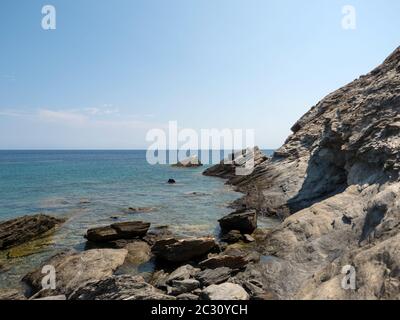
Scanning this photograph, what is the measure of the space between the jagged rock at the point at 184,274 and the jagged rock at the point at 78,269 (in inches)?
130

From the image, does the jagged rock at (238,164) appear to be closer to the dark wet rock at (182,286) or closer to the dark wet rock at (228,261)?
the dark wet rock at (228,261)

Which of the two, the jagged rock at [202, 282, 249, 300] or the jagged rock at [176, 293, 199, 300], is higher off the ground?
the jagged rock at [202, 282, 249, 300]

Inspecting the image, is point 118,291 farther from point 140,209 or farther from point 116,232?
point 140,209

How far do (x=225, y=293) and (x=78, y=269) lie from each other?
9186 millimetres

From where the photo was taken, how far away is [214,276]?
16031mm

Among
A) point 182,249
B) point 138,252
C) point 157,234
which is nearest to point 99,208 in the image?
point 157,234

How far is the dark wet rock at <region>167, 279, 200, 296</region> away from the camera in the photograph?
14758 mm

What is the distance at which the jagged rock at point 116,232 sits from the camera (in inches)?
932

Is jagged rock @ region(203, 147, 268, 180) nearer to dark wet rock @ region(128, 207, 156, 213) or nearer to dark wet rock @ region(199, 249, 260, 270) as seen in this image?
dark wet rock @ region(128, 207, 156, 213)

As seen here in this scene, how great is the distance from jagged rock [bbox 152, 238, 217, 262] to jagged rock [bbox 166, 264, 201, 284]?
1.70 meters

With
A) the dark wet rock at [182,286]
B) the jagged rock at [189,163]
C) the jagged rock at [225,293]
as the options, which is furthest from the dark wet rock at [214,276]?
the jagged rock at [189,163]

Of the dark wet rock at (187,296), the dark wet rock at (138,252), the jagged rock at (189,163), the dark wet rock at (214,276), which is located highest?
the jagged rock at (189,163)

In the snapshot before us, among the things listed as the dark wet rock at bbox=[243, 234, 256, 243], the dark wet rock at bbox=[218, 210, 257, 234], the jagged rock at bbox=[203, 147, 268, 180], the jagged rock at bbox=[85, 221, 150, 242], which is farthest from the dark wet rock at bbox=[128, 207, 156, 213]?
the jagged rock at bbox=[203, 147, 268, 180]
